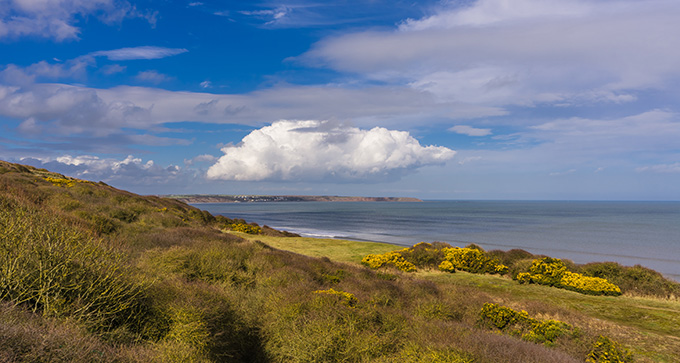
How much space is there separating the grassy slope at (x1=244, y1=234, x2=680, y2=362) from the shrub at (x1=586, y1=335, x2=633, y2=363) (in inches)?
35.0

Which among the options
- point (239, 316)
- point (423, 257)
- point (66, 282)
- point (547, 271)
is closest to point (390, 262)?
point (423, 257)

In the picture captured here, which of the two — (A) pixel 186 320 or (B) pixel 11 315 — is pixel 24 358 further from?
(A) pixel 186 320

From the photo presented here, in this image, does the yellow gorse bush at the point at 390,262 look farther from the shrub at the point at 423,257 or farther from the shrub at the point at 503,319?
the shrub at the point at 503,319

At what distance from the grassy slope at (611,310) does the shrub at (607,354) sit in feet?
2.92

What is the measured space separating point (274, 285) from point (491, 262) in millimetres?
15538

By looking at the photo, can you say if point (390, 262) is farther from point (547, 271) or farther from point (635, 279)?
point (635, 279)

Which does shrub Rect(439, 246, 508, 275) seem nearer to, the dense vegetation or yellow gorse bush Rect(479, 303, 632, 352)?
the dense vegetation

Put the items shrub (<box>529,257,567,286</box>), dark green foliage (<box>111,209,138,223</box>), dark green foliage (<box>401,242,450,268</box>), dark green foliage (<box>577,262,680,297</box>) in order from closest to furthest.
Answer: dark green foliage (<box>577,262,680,297</box>) → shrub (<box>529,257,567,286</box>) → dark green foliage (<box>111,209,138,223</box>) → dark green foliage (<box>401,242,450,268</box>)

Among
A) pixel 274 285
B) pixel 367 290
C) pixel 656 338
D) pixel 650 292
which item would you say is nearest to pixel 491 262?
pixel 650 292

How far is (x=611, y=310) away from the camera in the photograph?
13.6 m

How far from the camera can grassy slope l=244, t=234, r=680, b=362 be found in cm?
1004

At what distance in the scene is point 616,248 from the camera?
4191 centimetres

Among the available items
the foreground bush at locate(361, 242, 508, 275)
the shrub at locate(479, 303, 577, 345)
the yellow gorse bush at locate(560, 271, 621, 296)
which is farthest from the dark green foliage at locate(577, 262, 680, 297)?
the shrub at locate(479, 303, 577, 345)

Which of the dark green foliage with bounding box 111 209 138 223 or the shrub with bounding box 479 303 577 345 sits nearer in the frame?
the shrub with bounding box 479 303 577 345
